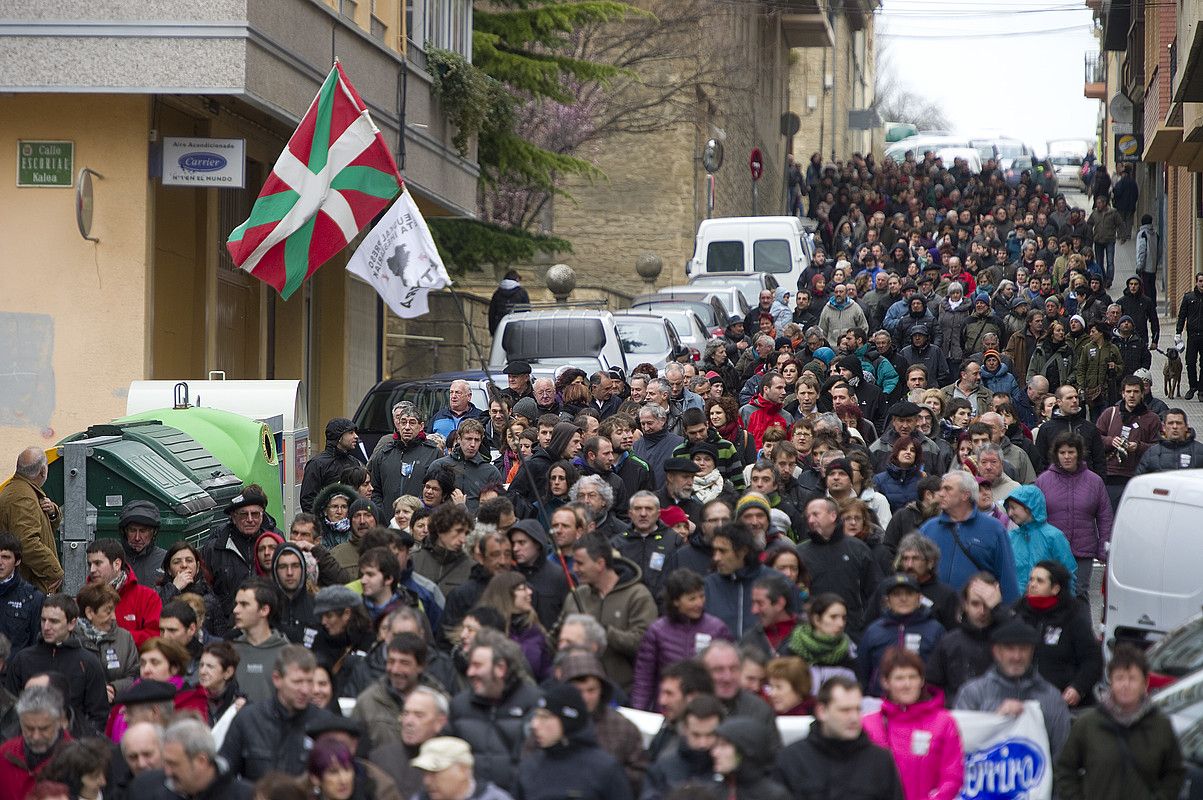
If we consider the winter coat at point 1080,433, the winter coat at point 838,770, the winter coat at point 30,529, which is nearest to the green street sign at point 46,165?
the winter coat at point 30,529

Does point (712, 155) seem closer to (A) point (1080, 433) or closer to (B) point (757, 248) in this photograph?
(B) point (757, 248)

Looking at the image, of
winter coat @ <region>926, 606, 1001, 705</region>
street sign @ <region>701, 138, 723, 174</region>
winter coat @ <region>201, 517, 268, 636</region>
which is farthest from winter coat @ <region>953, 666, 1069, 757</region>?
street sign @ <region>701, 138, 723, 174</region>

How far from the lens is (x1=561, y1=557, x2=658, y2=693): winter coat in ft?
32.1

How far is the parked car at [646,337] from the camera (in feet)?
77.0

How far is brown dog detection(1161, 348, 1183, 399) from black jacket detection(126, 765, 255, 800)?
19923mm

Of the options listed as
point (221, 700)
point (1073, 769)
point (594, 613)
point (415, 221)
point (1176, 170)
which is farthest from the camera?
point (1176, 170)

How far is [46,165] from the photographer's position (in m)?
18.9

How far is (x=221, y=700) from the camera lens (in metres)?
9.50

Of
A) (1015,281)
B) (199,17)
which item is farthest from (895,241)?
(199,17)

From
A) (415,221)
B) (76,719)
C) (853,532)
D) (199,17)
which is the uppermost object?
(199,17)

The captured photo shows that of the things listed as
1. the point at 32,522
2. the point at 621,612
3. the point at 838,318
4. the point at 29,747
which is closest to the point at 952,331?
the point at 838,318

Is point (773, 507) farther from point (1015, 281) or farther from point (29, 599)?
point (1015, 281)

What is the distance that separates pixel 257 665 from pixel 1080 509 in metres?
6.39

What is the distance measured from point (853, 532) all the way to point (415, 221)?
4.33 m
